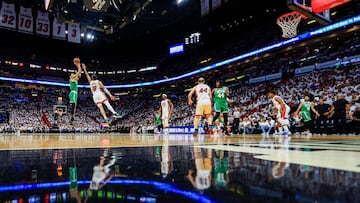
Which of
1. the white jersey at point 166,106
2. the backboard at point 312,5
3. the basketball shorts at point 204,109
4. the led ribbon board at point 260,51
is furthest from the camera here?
the led ribbon board at point 260,51

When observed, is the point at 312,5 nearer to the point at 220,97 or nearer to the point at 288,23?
the point at 220,97

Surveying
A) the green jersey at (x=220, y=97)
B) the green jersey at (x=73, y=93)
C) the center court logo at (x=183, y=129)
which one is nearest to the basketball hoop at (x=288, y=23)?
the green jersey at (x=220, y=97)

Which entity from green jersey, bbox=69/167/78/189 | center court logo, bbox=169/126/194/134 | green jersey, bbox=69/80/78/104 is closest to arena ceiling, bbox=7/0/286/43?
green jersey, bbox=69/80/78/104

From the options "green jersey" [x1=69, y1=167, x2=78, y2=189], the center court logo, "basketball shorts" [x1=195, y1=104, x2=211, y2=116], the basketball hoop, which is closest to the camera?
"green jersey" [x1=69, y1=167, x2=78, y2=189]

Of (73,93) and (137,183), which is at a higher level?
(73,93)

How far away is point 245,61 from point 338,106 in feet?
51.8

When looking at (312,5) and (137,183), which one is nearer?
(137,183)

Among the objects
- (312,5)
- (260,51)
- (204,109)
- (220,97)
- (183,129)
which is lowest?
(183,129)

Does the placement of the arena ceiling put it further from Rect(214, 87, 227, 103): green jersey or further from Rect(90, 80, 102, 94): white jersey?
Rect(214, 87, 227, 103): green jersey

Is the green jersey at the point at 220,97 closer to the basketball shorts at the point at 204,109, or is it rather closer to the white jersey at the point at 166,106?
the basketball shorts at the point at 204,109

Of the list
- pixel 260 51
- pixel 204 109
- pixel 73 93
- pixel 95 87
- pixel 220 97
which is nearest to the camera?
pixel 204 109

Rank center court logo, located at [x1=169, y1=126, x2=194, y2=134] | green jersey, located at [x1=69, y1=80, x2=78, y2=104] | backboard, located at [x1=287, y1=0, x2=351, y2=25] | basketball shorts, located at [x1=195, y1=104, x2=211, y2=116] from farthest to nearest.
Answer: center court logo, located at [x1=169, y1=126, x2=194, y2=134] → green jersey, located at [x1=69, y1=80, x2=78, y2=104] → basketball shorts, located at [x1=195, y1=104, x2=211, y2=116] → backboard, located at [x1=287, y1=0, x2=351, y2=25]

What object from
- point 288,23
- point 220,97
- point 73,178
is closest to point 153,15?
point 288,23

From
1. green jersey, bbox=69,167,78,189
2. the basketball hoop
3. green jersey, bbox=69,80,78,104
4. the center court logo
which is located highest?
the basketball hoop
